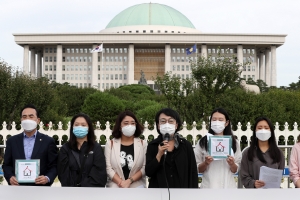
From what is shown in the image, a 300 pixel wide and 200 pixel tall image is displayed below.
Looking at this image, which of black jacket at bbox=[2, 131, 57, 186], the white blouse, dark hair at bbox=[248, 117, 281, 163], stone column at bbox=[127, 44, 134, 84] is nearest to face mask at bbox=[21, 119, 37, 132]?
black jacket at bbox=[2, 131, 57, 186]

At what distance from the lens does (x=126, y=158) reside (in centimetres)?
512

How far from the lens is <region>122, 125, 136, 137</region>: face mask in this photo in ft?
16.9

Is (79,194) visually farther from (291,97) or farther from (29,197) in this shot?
(291,97)

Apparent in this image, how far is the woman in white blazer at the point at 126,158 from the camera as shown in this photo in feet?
16.6

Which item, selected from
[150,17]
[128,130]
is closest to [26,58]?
[150,17]

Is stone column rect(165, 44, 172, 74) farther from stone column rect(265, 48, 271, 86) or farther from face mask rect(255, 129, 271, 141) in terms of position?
face mask rect(255, 129, 271, 141)

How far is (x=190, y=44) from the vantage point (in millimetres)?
89750

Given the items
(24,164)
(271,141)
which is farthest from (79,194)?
(271,141)

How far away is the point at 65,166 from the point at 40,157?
0.35 m

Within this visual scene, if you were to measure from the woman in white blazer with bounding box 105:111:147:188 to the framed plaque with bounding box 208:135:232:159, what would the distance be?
2.60ft

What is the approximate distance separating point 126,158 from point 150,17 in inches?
3701

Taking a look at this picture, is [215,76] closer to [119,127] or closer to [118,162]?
[119,127]

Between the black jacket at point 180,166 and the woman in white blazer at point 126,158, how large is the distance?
1.15 feet

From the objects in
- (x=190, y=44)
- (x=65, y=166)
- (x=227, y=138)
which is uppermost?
(x=190, y=44)
